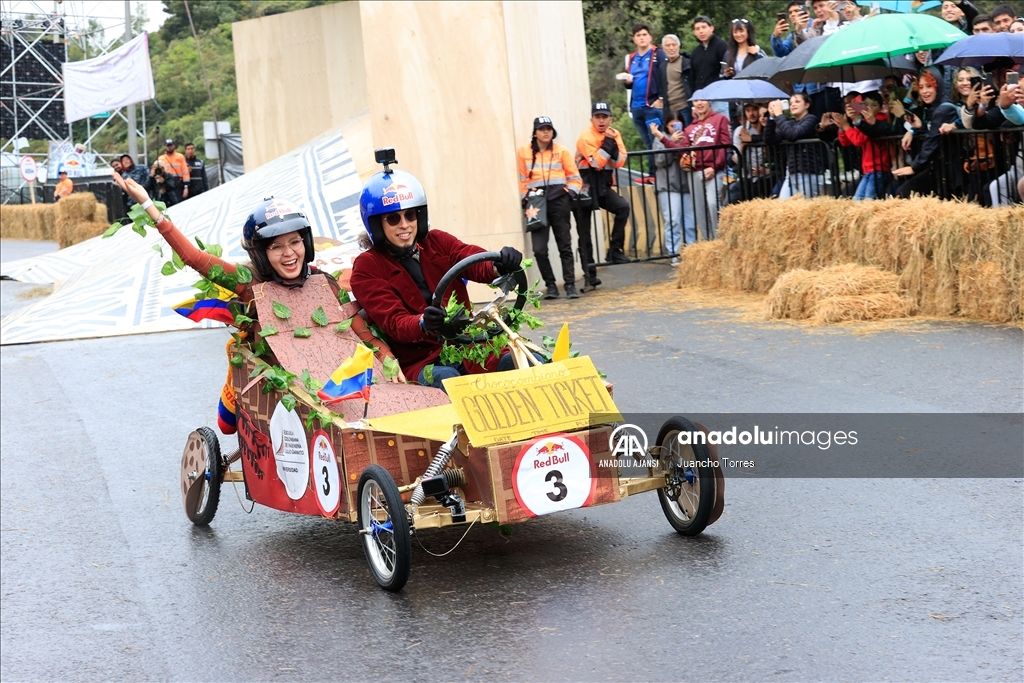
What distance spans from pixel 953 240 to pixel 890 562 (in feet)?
19.3

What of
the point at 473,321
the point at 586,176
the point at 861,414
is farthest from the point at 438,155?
the point at 473,321

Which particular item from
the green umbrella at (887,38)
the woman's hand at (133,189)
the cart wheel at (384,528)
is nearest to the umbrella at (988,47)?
Result: the green umbrella at (887,38)

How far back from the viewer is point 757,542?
5461 millimetres

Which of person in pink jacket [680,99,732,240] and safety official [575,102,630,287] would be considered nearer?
safety official [575,102,630,287]

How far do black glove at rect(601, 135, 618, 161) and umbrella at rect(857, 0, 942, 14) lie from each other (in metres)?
3.36

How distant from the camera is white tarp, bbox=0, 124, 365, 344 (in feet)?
46.8

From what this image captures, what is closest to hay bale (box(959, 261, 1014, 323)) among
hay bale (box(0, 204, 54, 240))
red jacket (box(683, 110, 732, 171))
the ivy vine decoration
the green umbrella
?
the green umbrella

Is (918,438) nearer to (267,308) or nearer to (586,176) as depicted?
(267,308)

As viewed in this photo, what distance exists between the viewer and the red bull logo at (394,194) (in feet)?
19.9

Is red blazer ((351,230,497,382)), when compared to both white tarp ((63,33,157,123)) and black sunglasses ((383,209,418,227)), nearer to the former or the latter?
black sunglasses ((383,209,418,227))

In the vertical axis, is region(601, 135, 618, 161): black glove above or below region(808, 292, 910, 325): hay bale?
above

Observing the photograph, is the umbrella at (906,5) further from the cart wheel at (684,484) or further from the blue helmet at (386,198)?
the cart wheel at (684,484)

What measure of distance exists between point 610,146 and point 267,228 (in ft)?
28.6

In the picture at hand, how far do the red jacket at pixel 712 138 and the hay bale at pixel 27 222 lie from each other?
2321cm
